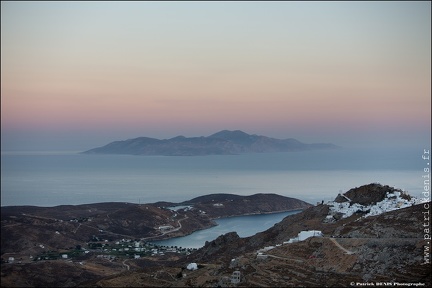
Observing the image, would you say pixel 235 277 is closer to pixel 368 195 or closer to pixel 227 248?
pixel 227 248

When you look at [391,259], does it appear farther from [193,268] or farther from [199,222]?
[199,222]

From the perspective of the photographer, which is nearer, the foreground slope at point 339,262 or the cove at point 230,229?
the foreground slope at point 339,262

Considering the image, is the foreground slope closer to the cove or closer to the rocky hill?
the rocky hill

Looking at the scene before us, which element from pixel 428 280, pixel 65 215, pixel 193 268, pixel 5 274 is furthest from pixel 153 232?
pixel 428 280

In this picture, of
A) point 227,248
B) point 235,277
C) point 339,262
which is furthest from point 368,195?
point 235,277

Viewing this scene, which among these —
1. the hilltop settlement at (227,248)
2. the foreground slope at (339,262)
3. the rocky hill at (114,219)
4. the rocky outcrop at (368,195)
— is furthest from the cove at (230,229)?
the foreground slope at (339,262)

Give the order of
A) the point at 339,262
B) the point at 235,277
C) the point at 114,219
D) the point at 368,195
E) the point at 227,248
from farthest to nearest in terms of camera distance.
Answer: the point at 114,219 → the point at 227,248 → the point at 368,195 → the point at 339,262 → the point at 235,277

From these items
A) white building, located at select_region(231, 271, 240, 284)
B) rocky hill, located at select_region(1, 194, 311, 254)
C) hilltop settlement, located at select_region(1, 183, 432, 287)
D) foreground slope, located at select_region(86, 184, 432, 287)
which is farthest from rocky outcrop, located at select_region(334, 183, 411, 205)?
rocky hill, located at select_region(1, 194, 311, 254)

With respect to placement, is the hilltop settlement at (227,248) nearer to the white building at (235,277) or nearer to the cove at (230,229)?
the white building at (235,277)
